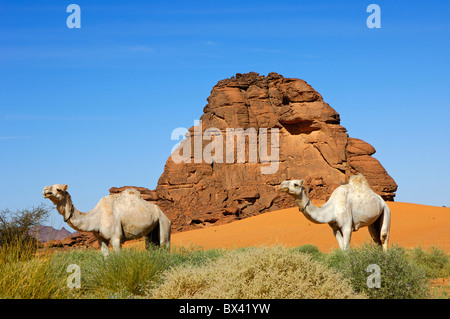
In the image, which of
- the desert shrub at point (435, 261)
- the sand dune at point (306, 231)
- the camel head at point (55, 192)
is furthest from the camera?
the sand dune at point (306, 231)

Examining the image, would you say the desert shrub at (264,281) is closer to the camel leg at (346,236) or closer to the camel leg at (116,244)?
the camel leg at (116,244)

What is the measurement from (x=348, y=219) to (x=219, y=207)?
3191 cm

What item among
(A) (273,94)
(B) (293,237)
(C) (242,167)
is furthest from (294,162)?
(B) (293,237)

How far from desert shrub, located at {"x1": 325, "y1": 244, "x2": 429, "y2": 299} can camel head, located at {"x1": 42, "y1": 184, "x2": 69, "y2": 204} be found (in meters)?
6.44

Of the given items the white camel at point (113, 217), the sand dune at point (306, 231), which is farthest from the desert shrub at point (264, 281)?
the sand dune at point (306, 231)

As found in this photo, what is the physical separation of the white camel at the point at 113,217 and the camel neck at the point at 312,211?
3620mm

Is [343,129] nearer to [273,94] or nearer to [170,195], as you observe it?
[273,94]

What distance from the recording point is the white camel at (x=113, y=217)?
37.8 feet

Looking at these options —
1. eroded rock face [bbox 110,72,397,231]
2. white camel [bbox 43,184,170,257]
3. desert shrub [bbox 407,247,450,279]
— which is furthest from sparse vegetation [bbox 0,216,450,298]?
eroded rock face [bbox 110,72,397,231]

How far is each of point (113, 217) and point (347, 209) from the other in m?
5.80

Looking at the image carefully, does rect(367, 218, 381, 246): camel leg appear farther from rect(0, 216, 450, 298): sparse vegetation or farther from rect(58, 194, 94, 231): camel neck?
rect(58, 194, 94, 231): camel neck

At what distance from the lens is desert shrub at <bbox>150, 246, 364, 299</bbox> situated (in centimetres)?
772

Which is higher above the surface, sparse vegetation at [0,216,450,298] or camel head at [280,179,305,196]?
camel head at [280,179,305,196]

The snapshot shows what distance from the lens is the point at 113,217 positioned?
1193 centimetres
